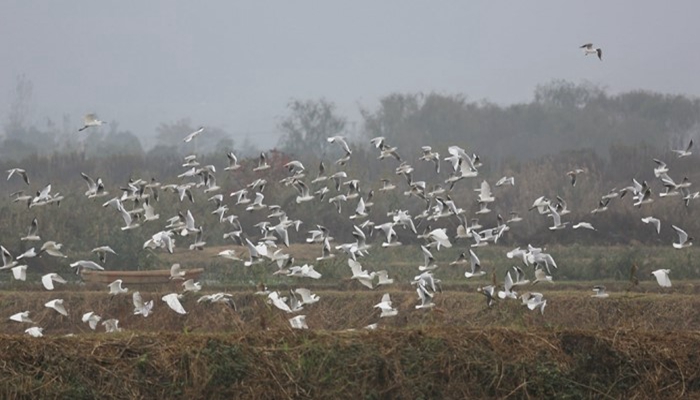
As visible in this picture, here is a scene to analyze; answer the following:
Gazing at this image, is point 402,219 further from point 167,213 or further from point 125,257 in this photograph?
point 167,213

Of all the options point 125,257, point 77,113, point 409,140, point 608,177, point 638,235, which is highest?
point 125,257

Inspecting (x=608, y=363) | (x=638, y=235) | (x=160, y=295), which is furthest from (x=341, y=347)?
(x=638, y=235)

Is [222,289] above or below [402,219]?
below

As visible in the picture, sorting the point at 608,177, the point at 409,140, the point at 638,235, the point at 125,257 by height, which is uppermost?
the point at 125,257

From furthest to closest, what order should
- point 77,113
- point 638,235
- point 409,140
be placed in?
point 77,113, point 409,140, point 638,235

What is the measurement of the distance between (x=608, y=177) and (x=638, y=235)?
54.4 feet

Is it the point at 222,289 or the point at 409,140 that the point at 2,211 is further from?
the point at 409,140

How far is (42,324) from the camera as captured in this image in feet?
88.2

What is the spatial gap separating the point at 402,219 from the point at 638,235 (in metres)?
16.8

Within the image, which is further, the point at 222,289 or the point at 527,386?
the point at 222,289

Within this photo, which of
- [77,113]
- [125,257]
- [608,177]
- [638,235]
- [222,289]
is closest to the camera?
[222,289]

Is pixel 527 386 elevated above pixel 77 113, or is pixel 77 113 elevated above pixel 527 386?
pixel 527 386

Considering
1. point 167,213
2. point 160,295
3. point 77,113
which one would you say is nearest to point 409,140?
point 167,213

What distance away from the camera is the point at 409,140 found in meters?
92.1
